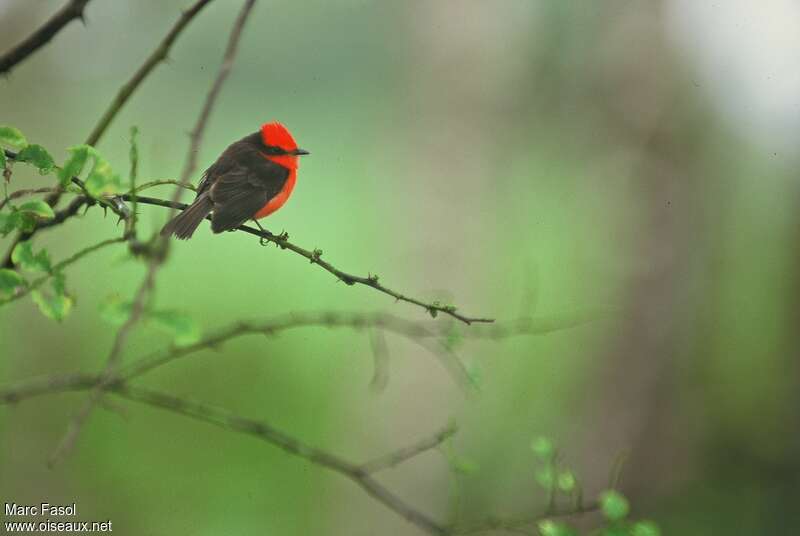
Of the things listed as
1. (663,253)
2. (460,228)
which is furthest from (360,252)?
(663,253)

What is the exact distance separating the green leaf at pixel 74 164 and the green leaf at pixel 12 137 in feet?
0.27

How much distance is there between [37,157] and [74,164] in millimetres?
69

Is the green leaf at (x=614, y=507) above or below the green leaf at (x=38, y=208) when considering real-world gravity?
below

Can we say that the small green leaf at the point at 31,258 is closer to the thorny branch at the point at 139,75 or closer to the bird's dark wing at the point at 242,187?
the thorny branch at the point at 139,75

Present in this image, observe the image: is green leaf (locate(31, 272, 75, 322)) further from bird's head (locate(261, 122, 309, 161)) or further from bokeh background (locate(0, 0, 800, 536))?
bokeh background (locate(0, 0, 800, 536))

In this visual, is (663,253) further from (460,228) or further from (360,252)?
(360,252)

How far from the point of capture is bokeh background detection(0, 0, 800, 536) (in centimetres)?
344

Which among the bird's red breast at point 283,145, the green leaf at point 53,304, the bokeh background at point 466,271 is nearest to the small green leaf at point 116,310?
the green leaf at point 53,304

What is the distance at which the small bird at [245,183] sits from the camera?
133 centimetres

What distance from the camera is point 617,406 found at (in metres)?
3.62

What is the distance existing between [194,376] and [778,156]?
3144mm

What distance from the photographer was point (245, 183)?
1495 millimetres

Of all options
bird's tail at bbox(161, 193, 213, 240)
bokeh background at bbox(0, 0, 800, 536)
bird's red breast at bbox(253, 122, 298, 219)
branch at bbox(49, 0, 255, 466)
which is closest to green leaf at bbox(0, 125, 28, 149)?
branch at bbox(49, 0, 255, 466)

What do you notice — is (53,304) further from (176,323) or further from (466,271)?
(466,271)
